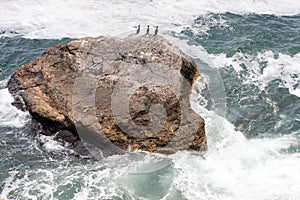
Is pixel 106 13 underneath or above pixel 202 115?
above

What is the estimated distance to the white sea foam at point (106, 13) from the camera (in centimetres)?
2039

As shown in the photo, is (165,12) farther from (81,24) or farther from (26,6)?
(26,6)

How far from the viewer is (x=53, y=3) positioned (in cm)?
2384

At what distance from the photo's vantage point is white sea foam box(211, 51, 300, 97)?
1541cm

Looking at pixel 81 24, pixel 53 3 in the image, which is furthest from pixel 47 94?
pixel 53 3

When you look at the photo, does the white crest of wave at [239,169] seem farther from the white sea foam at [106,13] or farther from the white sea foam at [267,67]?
the white sea foam at [106,13]

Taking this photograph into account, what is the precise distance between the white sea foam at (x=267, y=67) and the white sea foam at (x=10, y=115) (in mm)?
7871

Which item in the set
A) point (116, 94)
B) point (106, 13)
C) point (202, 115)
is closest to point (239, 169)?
point (202, 115)

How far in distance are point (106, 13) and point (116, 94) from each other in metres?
11.6

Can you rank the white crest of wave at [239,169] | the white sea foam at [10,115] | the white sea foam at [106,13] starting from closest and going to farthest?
1. the white crest of wave at [239,169]
2. the white sea foam at [10,115]
3. the white sea foam at [106,13]

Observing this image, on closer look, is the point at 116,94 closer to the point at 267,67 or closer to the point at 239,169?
the point at 239,169

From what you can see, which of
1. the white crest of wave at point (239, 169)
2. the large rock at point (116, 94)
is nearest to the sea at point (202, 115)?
the white crest of wave at point (239, 169)

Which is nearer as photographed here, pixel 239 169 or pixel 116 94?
pixel 239 169

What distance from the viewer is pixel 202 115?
13523 mm
